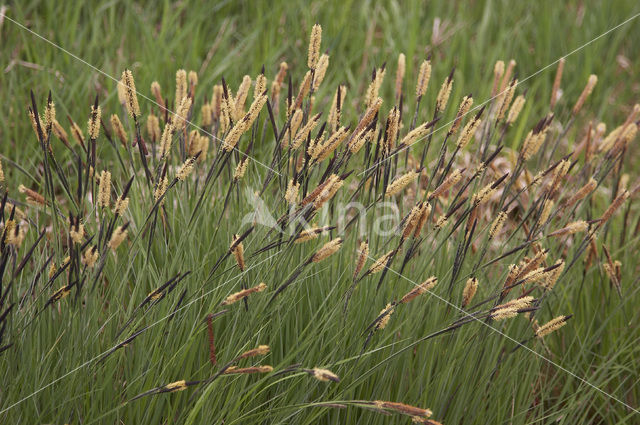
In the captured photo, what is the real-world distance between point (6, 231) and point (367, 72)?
207 centimetres

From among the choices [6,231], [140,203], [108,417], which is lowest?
[108,417]

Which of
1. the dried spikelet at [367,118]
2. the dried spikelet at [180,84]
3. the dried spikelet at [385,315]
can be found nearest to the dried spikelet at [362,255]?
the dried spikelet at [385,315]

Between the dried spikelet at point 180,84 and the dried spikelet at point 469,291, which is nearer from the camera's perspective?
the dried spikelet at point 469,291

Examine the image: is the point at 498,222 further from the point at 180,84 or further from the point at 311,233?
the point at 180,84

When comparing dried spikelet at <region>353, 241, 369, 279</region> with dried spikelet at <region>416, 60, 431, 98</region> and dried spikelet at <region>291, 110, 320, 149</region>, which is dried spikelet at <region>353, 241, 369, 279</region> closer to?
dried spikelet at <region>291, 110, 320, 149</region>

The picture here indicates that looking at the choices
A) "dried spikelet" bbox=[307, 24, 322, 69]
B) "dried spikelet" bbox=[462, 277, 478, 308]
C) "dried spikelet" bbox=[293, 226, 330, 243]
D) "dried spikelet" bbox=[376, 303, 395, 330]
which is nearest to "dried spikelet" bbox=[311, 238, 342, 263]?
"dried spikelet" bbox=[293, 226, 330, 243]

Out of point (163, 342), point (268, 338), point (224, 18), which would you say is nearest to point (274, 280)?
point (268, 338)

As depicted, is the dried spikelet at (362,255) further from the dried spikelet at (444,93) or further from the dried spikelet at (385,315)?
the dried spikelet at (444,93)

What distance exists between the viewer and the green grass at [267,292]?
1366mm

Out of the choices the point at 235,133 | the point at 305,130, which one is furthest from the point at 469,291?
the point at 235,133

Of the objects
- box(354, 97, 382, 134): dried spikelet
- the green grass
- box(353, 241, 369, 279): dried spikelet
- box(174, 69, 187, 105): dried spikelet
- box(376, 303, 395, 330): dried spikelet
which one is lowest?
the green grass

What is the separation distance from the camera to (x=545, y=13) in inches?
141

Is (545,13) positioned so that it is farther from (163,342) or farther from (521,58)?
(163,342)

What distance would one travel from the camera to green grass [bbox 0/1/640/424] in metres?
1.37
